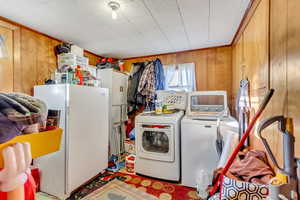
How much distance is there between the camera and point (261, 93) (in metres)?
1.28

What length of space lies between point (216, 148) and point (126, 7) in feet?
6.25

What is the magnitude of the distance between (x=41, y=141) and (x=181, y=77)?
3.06 metres

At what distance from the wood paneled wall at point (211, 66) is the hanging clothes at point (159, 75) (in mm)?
421

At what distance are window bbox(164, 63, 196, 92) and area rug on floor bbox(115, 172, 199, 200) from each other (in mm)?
1893

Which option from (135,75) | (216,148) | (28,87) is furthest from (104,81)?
(216,148)

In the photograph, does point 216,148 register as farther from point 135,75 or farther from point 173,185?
point 135,75

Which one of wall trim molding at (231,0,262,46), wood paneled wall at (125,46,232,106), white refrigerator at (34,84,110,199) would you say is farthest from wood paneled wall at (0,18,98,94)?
wall trim molding at (231,0,262,46)

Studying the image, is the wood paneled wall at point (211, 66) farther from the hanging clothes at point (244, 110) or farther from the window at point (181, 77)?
the hanging clothes at point (244, 110)

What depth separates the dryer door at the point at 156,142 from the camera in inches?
78.6

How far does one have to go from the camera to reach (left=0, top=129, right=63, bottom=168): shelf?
351 millimetres

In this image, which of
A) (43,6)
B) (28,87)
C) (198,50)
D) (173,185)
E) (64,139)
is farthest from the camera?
(198,50)

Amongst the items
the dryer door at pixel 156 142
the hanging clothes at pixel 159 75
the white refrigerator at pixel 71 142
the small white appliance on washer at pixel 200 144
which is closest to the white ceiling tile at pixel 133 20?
the hanging clothes at pixel 159 75

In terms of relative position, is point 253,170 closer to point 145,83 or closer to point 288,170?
point 288,170

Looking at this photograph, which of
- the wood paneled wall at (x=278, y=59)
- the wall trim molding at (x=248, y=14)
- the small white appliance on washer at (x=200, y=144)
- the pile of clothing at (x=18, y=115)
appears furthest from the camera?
the small white appliance on washer at (x=200, y=144)
